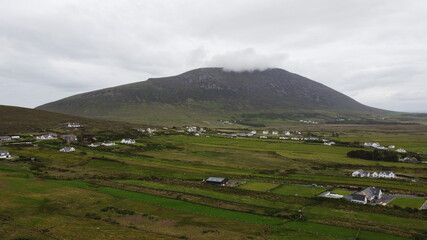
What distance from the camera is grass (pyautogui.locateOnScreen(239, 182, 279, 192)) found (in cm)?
5840

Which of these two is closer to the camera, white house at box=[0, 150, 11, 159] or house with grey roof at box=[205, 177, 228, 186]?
house with grey roof at box=[205, 177, 228, 186]

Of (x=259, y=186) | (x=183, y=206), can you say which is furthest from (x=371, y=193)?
(x=183, y=206)

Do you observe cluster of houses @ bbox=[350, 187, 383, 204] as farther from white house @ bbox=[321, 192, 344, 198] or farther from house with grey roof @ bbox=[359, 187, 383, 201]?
white house @ bbox=[321, 192, 344, 198]

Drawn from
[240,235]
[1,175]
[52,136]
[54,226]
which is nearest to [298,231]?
[240,235]

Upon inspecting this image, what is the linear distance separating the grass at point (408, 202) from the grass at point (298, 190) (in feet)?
39.7

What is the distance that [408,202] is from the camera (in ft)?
168

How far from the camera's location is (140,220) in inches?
1497

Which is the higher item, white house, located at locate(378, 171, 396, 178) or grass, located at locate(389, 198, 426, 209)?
white house, located at locate(378, 171, 396, 178)

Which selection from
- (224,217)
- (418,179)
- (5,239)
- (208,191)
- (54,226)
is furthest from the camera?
(418,179)

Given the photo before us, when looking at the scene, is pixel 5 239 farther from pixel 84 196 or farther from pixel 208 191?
pixel 208 191

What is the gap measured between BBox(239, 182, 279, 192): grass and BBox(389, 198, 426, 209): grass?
66.9 feet

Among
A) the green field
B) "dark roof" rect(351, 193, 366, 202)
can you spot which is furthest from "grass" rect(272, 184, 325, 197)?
"dark roof" rect(351, 193, 366, 202)

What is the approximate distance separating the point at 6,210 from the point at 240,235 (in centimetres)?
2812

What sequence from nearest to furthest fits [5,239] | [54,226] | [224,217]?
1. [5,239]
2. [54,226]
3. [224,217]
